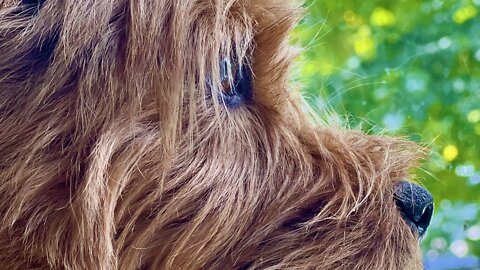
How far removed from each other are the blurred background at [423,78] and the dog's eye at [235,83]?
1.82 feet

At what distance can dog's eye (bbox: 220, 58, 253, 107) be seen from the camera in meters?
1.05

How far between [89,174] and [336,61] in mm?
1126

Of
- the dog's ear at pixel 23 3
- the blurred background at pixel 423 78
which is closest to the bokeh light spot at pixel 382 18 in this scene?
the blurred background at pixel 423 78

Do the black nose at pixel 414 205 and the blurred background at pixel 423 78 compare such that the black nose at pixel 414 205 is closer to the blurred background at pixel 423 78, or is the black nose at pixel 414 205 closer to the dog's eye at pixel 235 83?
the dog's eye at pixel 235 83

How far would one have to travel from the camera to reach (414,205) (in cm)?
106

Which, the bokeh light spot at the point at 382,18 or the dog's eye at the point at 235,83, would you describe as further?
the bokeh light spot at the point at 382,18

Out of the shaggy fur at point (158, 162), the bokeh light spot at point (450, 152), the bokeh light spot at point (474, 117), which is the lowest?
the bokeh light spot at point (450, 152)

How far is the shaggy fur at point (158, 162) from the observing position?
2.98ft

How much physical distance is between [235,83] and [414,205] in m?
0.35

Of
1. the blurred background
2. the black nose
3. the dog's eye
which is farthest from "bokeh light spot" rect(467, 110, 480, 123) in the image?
the dog's eye

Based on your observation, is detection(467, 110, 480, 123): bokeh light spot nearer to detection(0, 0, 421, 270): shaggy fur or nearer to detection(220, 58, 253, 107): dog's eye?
detection(0, 0, 421, 270): shaggy fur

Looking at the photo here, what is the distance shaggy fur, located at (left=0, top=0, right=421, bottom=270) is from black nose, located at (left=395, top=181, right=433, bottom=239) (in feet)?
0.08

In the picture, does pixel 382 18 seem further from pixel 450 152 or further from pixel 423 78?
pixel 450 152

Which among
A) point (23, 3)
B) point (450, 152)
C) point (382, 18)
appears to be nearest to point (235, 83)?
point (23, 3)
